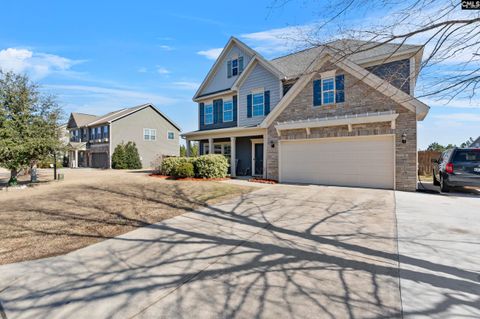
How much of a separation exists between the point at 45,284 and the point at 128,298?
1.34 metres

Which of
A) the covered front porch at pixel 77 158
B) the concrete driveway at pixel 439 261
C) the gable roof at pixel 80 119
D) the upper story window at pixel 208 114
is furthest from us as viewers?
the gable roof at pixel 80 119

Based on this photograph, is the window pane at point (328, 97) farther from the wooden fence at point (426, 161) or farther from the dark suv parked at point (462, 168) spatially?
the wooden fence at point (426, 161)

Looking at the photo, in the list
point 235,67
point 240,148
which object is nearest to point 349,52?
point 240,148

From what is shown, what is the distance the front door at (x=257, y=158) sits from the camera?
16.8 meters

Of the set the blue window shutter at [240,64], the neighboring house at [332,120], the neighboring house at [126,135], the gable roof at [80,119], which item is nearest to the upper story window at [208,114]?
the neighboring house at [332,120]

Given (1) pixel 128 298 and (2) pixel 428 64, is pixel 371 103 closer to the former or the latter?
(2) pixel 428 64

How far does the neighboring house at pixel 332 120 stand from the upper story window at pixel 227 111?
0.60 m

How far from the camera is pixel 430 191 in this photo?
32.0ft

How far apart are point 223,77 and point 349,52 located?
51.5ft

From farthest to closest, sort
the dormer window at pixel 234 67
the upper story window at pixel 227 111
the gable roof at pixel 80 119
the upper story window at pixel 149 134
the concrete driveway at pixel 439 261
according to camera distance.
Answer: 1. the gable roof at pixel 80 119
2. the upper story window at pixel 149 134
3. the dormer window at pixel 234 67
4. the upper story window at pixel 227 111
5. the concrete driveway at pixel 439 261

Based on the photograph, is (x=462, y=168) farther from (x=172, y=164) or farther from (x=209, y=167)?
(x=172, y=164)

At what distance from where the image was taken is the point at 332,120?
1130cm

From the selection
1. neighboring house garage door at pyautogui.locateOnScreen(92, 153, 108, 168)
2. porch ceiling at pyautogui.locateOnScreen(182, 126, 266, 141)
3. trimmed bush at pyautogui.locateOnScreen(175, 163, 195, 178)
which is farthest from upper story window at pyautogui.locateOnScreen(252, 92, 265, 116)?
neighboring house garage door at pyautogui.locateOnScreen(92, 153, 108, 168)

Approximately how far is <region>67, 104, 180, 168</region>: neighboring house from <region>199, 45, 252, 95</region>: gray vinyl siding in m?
12.8
